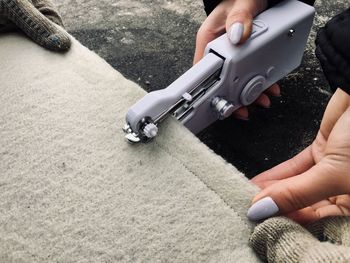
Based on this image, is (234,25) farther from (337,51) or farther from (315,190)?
(315,190)

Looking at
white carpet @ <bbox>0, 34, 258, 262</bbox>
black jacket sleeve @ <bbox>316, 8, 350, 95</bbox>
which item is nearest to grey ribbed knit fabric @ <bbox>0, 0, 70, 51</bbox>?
white carpet @ <bbox>0, 34, 258, 262</bbox>

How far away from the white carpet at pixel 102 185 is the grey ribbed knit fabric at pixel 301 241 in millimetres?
33

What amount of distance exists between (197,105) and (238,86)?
0.10 m

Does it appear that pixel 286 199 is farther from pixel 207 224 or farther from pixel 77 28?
pixel 77 28

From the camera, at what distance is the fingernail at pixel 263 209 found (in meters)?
0.65

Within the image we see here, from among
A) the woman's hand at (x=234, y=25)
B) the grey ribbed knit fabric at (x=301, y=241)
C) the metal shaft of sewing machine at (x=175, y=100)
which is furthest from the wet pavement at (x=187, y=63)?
the grey ribbed knit fabric at (x=301, y=241)

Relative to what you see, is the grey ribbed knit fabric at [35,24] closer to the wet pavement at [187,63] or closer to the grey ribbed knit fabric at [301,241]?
the wet pavement at [187,63]

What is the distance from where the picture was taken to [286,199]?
0.65 meters

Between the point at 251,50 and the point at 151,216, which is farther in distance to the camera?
the point at 251,50

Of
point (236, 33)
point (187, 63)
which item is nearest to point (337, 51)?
point (236, 33)

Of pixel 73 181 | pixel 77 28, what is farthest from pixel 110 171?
pixel 77 28

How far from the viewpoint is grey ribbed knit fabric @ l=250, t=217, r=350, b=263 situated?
56cm

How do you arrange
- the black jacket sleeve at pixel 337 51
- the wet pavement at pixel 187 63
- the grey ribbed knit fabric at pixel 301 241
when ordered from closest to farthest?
the grey ribbed knit fabric at pixel 301 241 → the black jacket sleeve at pixel 337 51 → the wet pavement at pixel 187 63

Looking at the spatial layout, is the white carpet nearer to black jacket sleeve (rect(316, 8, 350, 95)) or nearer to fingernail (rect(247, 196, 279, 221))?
fingernail (rect(247, 196, 279, 221))
